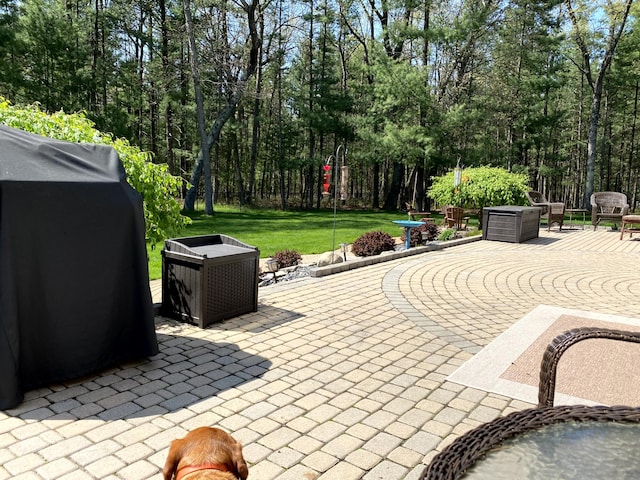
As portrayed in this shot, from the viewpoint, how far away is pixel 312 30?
26.1 m

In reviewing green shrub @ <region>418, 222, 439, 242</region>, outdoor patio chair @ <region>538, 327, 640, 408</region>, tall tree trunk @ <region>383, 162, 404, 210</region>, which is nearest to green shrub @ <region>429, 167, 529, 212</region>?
green shrub @ <region>418, 222, 439, 242</region>

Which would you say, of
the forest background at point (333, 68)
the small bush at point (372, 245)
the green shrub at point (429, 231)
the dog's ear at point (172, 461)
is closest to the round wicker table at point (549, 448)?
the dog's ear at point (172, 461)

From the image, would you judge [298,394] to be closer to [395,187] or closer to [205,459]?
[205,459]

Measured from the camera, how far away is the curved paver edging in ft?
24.4

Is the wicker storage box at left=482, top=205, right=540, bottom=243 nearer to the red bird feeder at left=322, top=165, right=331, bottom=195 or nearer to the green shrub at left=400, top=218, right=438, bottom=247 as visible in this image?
the green shrub at left=400, top=218, right=438, bottom=247

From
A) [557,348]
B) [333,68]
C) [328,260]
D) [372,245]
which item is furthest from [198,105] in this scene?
[557,348]

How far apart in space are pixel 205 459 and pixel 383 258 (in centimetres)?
749

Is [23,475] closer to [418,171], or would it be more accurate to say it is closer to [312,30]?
[418,171]

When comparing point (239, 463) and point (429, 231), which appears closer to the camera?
point (239, 463)

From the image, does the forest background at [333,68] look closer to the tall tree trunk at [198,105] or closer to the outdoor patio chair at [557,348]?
the tall tree trunk at [198,105]

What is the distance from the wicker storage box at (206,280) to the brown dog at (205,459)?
8.98 feet

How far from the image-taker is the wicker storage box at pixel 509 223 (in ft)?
38.2

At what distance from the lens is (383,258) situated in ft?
29.3

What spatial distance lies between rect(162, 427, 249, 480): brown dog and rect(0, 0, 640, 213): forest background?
1582 centimetres
